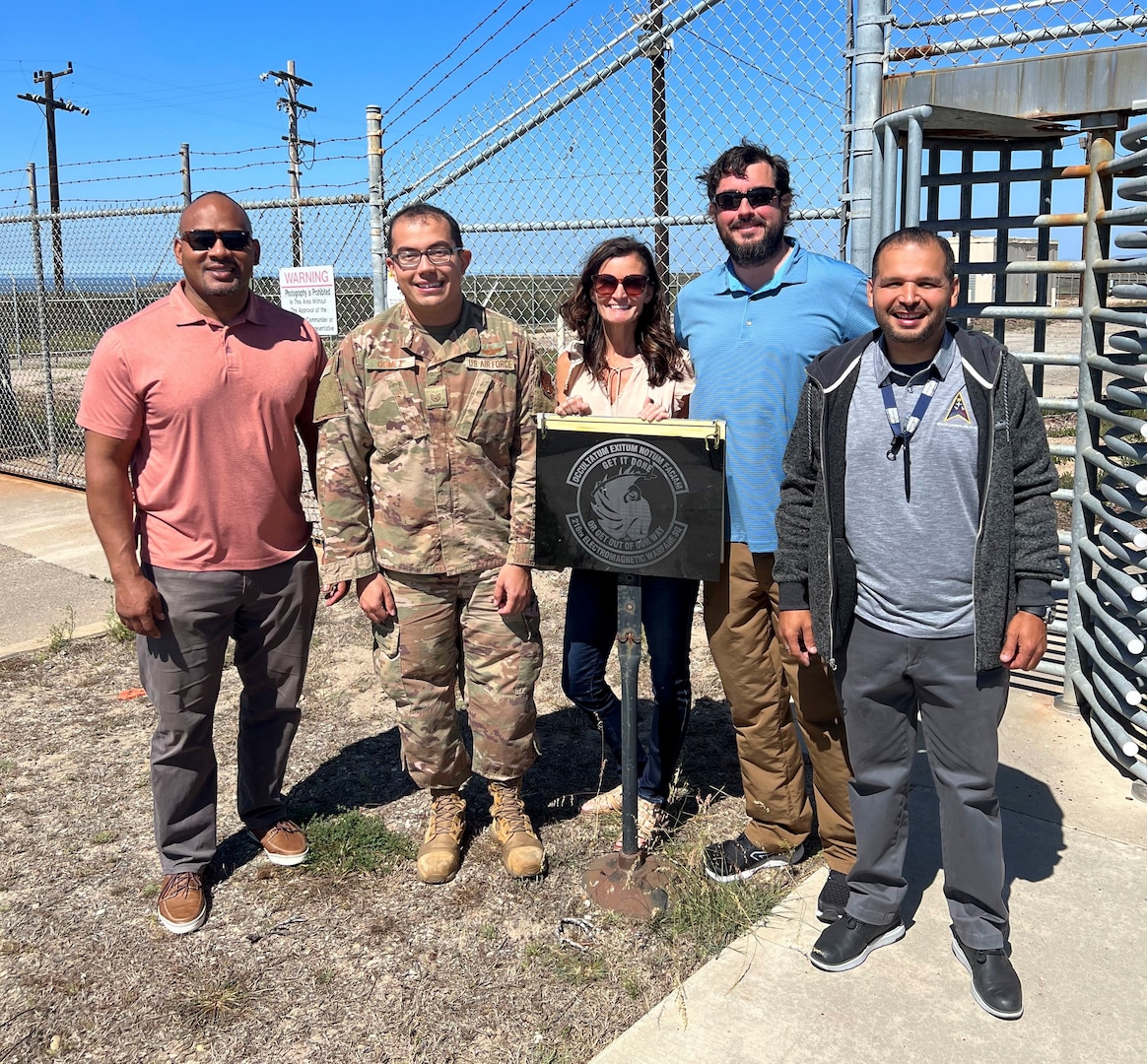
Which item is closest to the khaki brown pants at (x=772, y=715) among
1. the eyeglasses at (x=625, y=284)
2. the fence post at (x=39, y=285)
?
the eyeglasses at (x=625, y=284)

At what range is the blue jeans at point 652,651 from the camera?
11.1 ft

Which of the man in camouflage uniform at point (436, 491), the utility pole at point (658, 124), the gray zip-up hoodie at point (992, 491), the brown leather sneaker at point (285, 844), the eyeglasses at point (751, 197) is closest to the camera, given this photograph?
the gray zip-up hoodie at point (992, 491)

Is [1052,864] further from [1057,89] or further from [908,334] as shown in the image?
[1057,89]

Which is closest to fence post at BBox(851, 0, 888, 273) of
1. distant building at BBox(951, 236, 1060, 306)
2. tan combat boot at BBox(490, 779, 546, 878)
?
distant building at BBox(951, 236, 1060, 306)

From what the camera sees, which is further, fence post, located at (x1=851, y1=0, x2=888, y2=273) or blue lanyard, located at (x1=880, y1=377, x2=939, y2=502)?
fence post, located at (x1=851, y1=0, x2=888, y2=273)

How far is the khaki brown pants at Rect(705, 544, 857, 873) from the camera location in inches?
121

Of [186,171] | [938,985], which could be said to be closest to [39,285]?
[186,171]

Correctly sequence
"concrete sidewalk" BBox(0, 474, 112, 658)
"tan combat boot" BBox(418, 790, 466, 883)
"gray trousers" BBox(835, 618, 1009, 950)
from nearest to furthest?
"gray trousers" BBox(835, 618, 1009, 950)
"tan combat boot" BBox(418, 790, 466, 883)
"concrete sidewalk" BBox(0, 474, 112, 658)

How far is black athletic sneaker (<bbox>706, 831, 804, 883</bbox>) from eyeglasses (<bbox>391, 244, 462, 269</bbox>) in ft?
6.85

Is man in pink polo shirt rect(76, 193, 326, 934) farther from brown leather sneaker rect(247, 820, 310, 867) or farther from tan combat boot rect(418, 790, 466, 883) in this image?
tan combat boot rect(418, 790, 466, 883)

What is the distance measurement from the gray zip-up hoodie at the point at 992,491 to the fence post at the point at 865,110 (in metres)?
1.47

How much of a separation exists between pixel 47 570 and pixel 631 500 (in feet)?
19.8

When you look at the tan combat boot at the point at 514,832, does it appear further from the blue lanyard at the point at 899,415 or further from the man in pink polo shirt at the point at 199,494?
the blue lanyard at the point at 899,415

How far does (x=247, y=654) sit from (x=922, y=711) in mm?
2179
